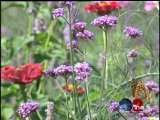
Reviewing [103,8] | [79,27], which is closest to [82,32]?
[79,27]

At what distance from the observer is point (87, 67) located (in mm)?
1582

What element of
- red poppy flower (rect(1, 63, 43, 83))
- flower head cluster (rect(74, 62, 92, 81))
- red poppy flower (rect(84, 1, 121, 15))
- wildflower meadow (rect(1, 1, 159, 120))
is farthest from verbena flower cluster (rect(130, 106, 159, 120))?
red poppy flower (rect(84, 1, 121, 15))

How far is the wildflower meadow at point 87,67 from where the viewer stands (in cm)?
158

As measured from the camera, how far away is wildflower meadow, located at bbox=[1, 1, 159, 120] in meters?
1.58

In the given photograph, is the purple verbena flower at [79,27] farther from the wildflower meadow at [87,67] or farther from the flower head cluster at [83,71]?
the flower head cluster at [83,71]

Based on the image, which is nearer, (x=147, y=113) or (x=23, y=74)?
(x=147, y=113)

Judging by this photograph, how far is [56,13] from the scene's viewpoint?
1531mm

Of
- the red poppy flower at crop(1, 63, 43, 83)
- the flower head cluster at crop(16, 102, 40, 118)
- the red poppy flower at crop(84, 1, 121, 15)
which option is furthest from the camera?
the red poppy flower at crop(84, 1, 121, 15)

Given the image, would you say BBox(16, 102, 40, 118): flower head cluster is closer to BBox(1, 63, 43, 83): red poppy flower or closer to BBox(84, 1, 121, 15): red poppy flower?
BBox(1, 63, 43, 83): red poppy flower

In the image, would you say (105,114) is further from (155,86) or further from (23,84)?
(23,84)

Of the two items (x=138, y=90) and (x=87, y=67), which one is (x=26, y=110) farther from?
(x=138, y=90)

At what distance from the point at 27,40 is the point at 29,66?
65 cm

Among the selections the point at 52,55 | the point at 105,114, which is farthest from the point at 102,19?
the point at 52,55

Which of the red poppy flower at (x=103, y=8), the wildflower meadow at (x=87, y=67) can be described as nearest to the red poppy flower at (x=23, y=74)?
the wildflower meadow at (x=87, y=67)
